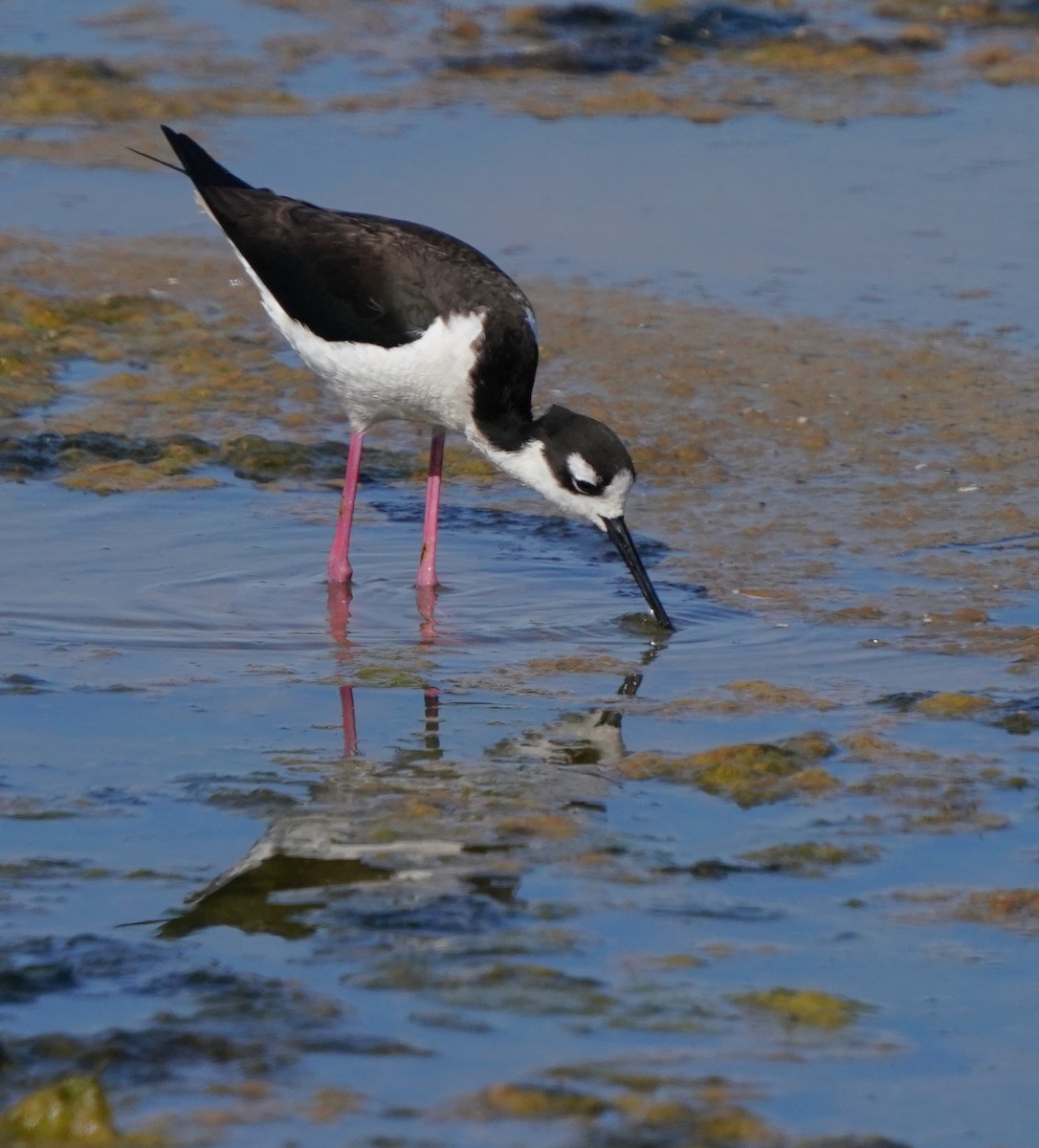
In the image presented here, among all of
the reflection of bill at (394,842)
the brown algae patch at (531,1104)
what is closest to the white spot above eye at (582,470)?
the reflection of bill at (394,842)

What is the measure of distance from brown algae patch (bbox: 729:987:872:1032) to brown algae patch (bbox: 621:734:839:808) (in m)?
0.88

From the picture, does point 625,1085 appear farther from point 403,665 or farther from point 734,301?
point 734,301

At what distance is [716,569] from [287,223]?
5.62 ft

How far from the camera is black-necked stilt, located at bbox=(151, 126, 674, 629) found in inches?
233

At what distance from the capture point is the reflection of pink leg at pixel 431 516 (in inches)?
235

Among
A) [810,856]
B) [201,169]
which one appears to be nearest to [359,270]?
[201,169]

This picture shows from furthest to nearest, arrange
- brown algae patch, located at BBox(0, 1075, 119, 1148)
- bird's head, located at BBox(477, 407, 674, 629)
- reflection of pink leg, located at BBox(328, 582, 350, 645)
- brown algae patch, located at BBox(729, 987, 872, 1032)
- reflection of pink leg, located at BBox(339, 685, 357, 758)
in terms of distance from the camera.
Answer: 1. bird's head, located at BBox(477, 407, 674, 629)
2. reflection of pink leg, located at BBox(328, 582, 350, 645)
3. reflection of pink leg, located at BBox(339, 685, 357, 758)
4. brown algae patch, located at BBox(729, 987, 872, 1032)
5. brown algae patch, located at BBox(0, 1075, 119, 1148)

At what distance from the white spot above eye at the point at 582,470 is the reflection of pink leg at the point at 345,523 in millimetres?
686

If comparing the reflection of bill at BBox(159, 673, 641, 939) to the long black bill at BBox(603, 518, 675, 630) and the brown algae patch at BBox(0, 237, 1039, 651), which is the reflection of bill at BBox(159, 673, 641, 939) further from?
the brown algae patch at BBox(0, 237, 1039, 651)

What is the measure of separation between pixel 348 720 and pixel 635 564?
118 cm

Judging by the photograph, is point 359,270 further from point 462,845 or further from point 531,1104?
point 531,1104

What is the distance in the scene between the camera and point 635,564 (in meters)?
5.72

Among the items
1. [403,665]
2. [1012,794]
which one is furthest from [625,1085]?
[403,665]

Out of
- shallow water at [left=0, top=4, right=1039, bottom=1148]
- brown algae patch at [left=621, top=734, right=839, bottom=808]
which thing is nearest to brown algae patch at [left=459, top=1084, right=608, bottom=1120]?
shallow water at [left=0, top=4, right=1039, bottom=1148]
